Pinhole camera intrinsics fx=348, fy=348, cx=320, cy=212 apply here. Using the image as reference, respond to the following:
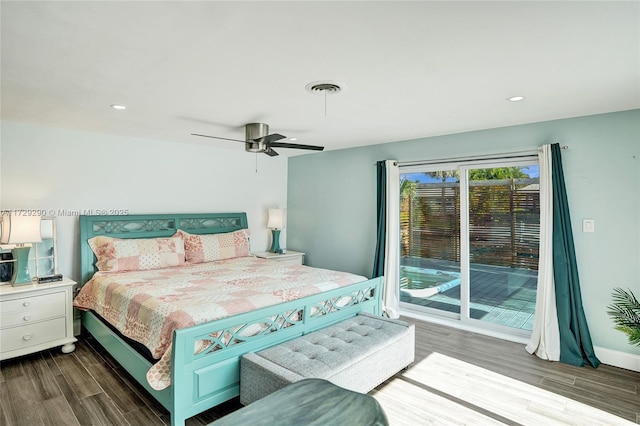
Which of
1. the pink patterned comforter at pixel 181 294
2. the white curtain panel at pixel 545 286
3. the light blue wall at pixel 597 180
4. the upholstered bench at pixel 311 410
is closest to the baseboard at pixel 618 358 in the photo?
the light blue wall at pixel 597 180

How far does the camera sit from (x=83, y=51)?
6.56 feet

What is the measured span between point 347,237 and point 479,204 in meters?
1.91

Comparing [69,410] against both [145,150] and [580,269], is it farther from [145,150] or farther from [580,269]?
[580,269]

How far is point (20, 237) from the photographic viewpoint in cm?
324

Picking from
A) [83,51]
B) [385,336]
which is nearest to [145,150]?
[83,51]

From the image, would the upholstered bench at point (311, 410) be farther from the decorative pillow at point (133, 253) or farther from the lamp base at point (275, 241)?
the lamp base at point (275, 241)

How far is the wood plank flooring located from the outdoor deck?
→ 0.51m

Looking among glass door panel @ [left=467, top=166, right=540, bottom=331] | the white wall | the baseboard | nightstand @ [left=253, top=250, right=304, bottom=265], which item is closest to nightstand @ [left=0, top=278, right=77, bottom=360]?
the white wall

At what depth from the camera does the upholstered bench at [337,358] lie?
2244 millimetres

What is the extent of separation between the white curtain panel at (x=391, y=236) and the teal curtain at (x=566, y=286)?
179cm

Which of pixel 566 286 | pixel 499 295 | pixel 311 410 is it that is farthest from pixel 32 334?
pixel 566 286

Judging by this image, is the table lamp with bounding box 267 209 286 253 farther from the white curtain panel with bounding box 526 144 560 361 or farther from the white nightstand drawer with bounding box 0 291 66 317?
the white curtain panel with bounding box 526 144 560 361

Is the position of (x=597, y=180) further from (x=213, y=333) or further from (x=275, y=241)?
(x=275, y=241)

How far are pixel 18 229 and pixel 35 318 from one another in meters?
0.85
